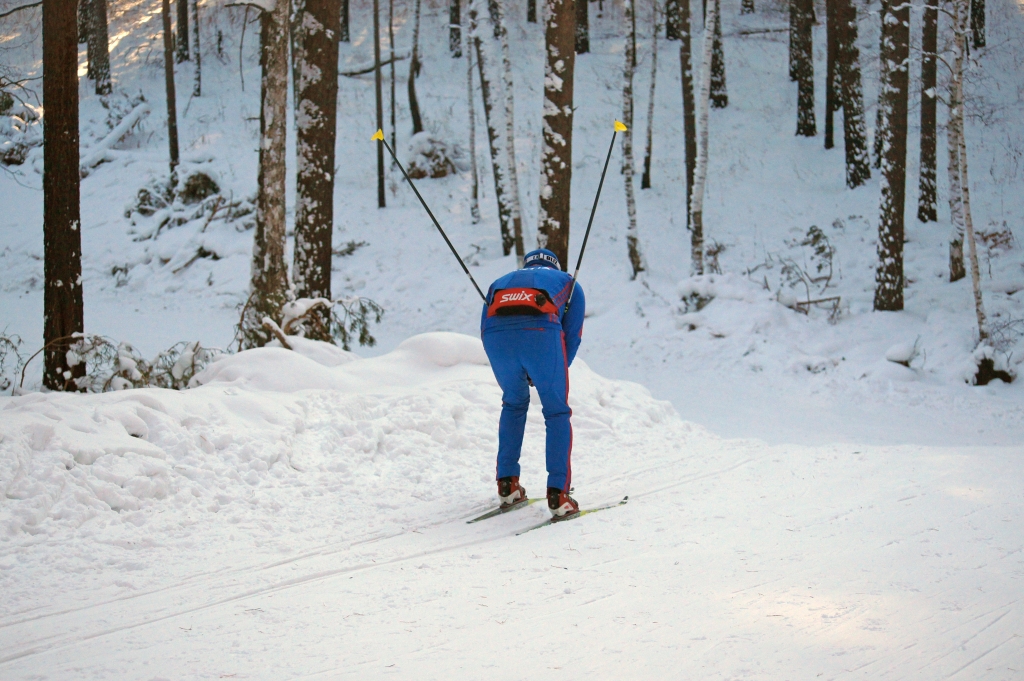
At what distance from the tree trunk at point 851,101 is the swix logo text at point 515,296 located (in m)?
15.4

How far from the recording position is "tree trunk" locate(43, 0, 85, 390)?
801cm

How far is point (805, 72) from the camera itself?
2103 centimetres

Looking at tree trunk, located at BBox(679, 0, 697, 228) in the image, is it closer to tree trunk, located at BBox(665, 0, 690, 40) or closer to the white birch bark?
the white birch bark

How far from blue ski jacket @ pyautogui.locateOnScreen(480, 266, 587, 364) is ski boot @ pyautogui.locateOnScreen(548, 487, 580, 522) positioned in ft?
2.69

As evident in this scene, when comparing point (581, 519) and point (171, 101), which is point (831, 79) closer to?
point (171, 101)

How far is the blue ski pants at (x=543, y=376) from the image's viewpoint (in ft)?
16.2

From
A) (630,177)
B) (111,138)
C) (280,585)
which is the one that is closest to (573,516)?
(280,585)

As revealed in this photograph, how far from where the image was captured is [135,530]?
173 inches

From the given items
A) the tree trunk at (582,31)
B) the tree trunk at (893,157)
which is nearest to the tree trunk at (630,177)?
the tree trunk at (893,157)

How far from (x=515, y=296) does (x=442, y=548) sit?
61.4 inches

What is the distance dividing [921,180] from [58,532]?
16.5 metres

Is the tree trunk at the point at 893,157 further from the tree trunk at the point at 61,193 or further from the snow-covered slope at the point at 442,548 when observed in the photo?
the tree trunk at the point at 61,193

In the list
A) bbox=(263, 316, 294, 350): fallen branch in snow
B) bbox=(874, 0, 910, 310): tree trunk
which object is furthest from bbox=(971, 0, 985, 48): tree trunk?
bbox=(263, 316, 294, 350): fallen branch in snow

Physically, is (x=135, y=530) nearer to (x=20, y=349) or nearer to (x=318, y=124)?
(x=318, y=124)
